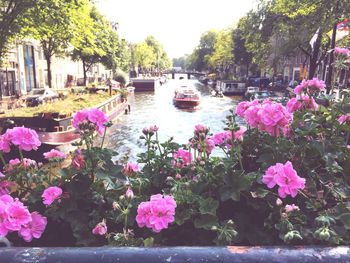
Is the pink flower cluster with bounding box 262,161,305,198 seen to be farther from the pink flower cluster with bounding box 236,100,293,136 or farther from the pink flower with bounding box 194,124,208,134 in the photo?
the pink flower with bounding box 194,124,208,134

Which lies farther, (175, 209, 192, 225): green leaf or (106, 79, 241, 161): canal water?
(106, 79, 241, 161): canal water

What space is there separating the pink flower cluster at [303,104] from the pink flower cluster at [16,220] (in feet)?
6.65

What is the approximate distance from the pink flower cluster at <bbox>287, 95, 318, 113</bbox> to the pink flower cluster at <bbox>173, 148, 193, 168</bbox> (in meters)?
0.90

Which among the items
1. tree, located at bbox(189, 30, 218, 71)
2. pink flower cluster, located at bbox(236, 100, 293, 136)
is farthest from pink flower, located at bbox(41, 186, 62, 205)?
tree, located at bbox(189, 30, 218, 71)

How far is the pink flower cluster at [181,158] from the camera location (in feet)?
8.64

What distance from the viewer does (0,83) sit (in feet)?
104

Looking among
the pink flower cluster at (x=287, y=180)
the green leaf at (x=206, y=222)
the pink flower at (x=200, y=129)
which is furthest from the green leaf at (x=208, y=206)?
the pink flower at (x=200, y=129)

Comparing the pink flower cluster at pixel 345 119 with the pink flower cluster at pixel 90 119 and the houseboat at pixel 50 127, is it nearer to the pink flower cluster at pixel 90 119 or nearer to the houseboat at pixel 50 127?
the pink flower cluster at pixel 90 119

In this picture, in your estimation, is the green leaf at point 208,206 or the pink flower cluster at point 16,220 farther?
the green leaf at point 208,206

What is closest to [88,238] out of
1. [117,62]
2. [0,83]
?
[0,83]

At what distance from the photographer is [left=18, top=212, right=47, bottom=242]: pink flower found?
1786 mm

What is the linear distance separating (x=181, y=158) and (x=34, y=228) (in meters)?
1.16

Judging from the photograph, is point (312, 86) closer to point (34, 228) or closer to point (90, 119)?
point (90, 119)

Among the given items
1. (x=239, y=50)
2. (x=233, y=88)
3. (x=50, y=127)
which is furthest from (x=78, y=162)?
(x=239, y=50)
